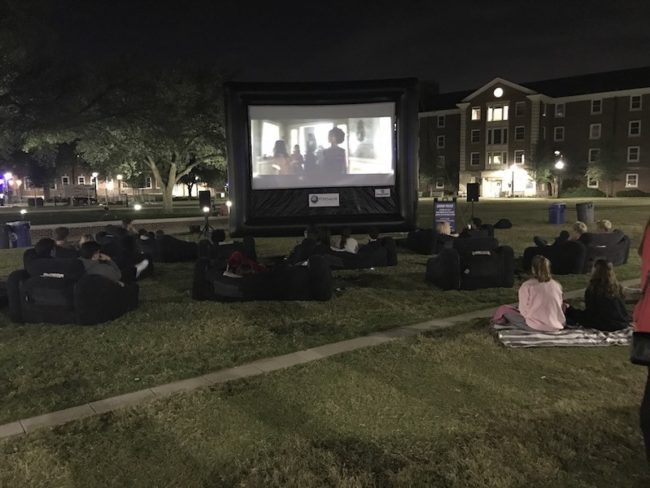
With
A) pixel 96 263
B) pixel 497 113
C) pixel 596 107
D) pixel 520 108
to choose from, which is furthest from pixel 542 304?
pixel 596 107

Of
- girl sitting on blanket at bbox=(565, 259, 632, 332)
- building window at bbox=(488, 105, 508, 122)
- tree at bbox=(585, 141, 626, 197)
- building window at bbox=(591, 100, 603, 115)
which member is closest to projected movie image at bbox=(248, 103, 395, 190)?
girl sitting on blanket at bbox=(565, 259, 632, 332)

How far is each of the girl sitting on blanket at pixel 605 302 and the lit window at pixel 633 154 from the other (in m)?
58.4

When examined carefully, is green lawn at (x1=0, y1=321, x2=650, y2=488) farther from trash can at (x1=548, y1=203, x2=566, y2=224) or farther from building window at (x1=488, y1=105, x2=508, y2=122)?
building window at (x1=488, y1=105, x2=508, y2=122)

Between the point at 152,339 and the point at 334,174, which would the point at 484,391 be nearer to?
the point at 152,339

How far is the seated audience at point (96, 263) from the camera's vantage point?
7.79m

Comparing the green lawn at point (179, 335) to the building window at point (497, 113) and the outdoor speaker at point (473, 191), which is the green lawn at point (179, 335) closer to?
the outdoor speaker at point (473, 191)

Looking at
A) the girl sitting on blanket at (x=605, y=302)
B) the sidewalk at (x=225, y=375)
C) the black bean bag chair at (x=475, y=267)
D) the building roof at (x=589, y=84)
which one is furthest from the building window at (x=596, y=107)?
the girl sitting on blanket at (x=605, y=302)

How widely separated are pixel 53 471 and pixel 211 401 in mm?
1471

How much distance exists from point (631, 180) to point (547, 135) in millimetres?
9851

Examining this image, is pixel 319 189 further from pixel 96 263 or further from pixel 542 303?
pixel 542 303

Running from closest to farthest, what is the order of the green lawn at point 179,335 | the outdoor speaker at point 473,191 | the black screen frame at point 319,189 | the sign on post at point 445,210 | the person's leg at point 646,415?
the person's leg at point 646,415 → the green lawn at point 179,335 → the black screen frame at point 319,189 → the sign on post at point 445,210 → the outdoor speaker at point 473,191

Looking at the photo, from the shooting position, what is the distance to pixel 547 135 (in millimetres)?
61844

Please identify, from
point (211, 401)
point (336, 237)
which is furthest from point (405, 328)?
point (336, 237)

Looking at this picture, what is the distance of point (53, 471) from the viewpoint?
3.81 m
